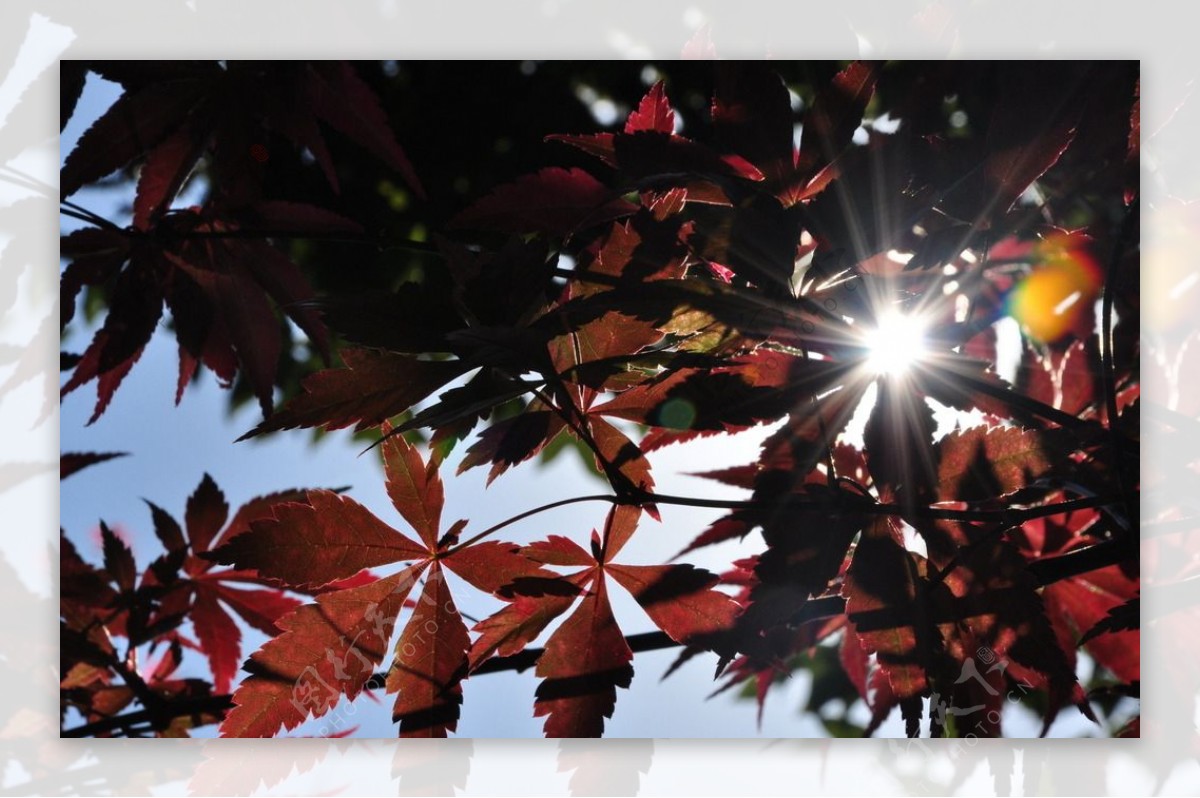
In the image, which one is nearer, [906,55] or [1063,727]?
[906,55]

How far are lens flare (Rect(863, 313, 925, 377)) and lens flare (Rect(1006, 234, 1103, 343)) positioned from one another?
1.10ft

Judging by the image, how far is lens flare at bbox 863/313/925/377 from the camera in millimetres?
584

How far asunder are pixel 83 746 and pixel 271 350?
16.7 inches

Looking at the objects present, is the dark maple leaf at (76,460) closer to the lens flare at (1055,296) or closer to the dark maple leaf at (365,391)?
the dark maple leaf at (365,391)

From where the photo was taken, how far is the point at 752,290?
52 cm

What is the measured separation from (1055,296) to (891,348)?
390 mm

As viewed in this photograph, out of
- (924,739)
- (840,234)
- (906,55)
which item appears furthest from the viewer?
(924,739)

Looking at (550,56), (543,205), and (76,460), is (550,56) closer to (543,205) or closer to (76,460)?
(543,205)

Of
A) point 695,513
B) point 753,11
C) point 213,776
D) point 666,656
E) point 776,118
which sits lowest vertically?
point 213,776

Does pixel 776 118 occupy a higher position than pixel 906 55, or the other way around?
pixel 906 55

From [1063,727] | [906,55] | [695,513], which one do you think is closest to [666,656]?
[695,513]

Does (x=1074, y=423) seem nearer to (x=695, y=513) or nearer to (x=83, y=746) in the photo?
(x=695, y=513)
